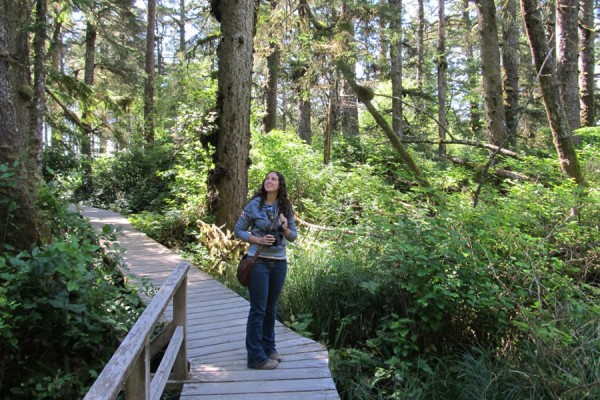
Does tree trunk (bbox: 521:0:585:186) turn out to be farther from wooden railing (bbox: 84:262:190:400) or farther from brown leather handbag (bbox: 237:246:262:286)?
wooden railing (bbox: 84:262:190:400)

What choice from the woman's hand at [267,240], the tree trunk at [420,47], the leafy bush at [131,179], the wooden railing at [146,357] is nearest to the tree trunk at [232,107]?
the wooden railing at [146,357]

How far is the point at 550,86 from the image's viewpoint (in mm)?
7797

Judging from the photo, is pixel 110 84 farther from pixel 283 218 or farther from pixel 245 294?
pixel 283 218

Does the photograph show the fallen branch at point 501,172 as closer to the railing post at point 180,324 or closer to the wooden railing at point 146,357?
the railing post at point 180,324

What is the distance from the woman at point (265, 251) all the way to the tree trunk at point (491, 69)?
28.5ft

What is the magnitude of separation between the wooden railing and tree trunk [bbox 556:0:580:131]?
11.1 metres

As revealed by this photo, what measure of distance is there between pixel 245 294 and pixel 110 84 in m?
19.8

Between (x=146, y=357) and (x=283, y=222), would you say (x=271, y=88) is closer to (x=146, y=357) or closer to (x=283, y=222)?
(x=283, y=222)

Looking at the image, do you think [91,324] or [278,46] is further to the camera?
[278,46]

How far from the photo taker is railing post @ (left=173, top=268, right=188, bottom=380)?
394 centimetres

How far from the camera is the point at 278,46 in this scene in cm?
1247

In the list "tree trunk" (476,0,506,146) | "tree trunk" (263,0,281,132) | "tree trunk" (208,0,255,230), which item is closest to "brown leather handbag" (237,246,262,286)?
"tree trunk" (208,0,255,230)

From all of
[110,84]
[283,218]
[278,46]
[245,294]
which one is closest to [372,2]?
[278,46]

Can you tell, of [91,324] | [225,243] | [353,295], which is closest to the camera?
[91,324]
